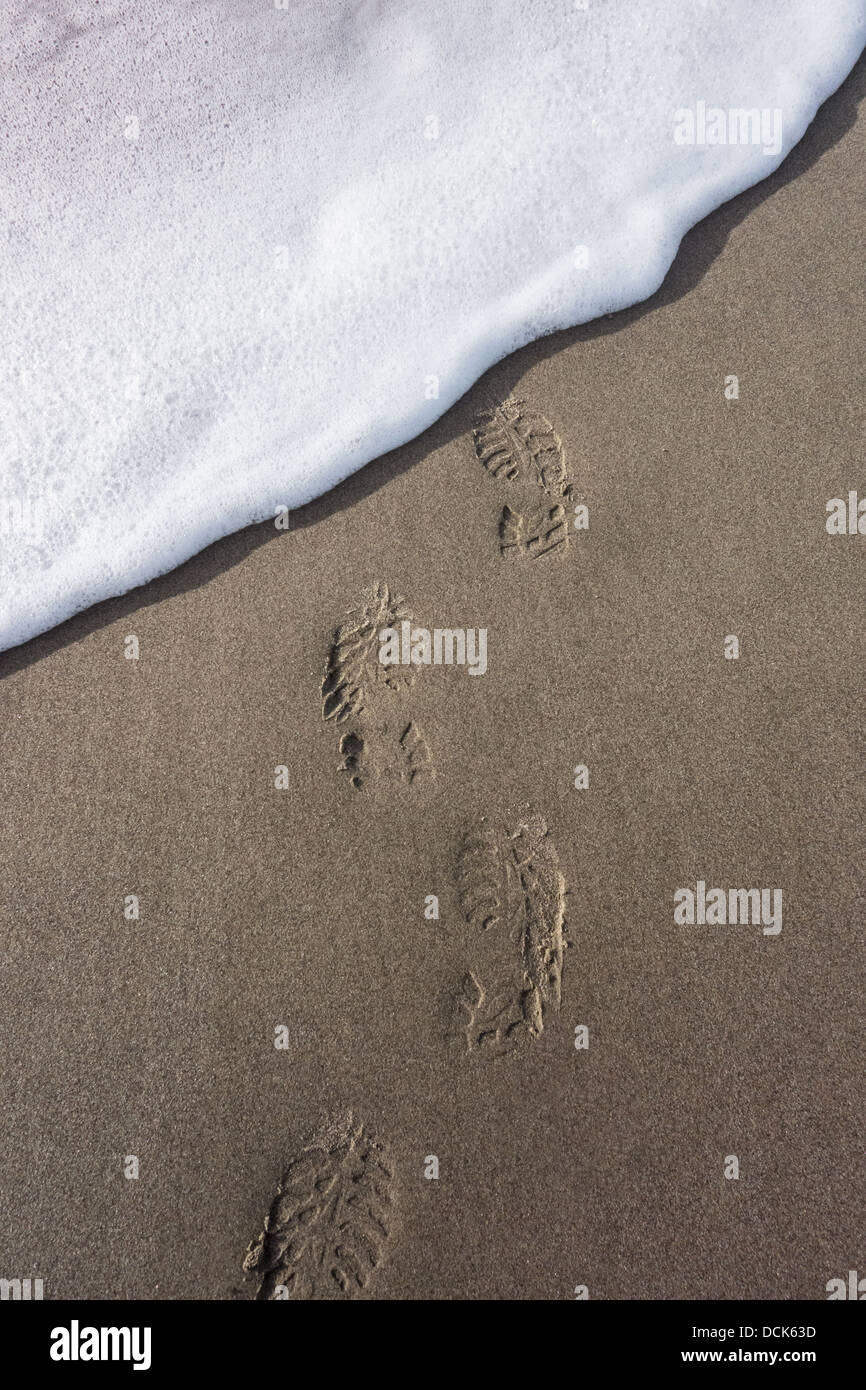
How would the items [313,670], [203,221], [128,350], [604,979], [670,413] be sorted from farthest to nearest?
[203,221] < [128,350] < [670,413] < [313,670] < [604,979]

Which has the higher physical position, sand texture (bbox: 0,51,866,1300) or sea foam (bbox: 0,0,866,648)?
sea foam (bbox: 0,0,866,648)

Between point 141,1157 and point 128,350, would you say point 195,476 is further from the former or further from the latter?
point 141,1157

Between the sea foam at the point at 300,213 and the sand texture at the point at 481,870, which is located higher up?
the sea foam at the point at 300,213

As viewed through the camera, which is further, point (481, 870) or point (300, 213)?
point (300, 213)

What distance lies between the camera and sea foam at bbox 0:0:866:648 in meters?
2.77

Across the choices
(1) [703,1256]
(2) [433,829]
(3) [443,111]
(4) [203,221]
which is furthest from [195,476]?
(1) [703,1256]

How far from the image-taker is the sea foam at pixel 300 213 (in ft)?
9.10

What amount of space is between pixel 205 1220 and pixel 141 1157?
0.24 m

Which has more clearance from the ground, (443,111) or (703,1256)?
(443,111)

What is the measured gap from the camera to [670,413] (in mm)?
2721

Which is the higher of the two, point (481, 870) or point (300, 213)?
point (300, 213)

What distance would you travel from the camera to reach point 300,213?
123 inches

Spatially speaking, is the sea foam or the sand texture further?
the sea foam

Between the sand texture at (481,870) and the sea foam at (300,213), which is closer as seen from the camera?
the sand texture at (481,870)
